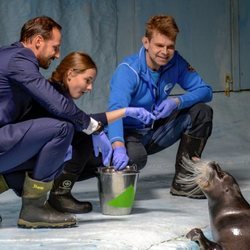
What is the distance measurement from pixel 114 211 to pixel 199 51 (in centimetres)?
443

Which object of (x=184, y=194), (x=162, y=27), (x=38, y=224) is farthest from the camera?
(x=184, y=194)

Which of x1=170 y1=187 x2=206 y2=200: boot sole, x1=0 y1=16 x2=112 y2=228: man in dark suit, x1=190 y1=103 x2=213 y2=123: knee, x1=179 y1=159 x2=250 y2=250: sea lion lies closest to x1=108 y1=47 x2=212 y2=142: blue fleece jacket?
x1=190 y1=103 x2=213 y2=123: knee

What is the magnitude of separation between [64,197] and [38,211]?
446 mm

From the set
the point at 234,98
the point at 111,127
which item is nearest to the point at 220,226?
the point at 111,127

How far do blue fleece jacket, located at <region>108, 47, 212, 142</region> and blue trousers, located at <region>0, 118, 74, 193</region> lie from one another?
73 centimetres

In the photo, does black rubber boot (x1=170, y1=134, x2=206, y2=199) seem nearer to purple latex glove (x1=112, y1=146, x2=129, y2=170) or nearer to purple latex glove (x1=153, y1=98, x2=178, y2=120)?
purple latex glove (x1=153, y1=98, x2=178, y2=120)

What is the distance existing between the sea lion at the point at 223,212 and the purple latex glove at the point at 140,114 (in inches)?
21.1

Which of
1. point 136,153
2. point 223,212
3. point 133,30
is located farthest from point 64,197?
point 133,30

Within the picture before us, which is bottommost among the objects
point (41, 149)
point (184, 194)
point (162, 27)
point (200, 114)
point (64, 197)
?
point (184, 194)

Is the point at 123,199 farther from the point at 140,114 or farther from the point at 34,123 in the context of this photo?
the point at 34,123

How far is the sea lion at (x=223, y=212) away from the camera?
3895mm

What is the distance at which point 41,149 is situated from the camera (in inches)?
163

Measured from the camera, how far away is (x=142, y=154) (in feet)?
16.5

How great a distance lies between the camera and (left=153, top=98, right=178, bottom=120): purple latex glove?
5051 millimetres
